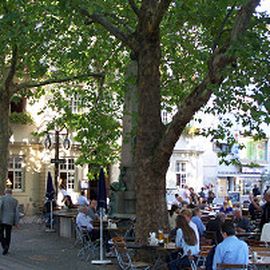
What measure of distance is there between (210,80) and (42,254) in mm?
7502

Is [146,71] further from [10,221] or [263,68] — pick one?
[10,221]

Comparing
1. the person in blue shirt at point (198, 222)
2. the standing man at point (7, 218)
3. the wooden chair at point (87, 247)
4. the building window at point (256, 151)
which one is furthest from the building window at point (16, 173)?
the person in blue shirt at point (198, 222)

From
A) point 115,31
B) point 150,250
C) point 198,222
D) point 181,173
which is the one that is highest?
point 115,31

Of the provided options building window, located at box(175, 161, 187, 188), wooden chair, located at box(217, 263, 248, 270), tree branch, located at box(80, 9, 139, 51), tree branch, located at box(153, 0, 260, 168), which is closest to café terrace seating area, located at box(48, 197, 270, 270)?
wooden chair, located at box(217, 263, 248, 270)

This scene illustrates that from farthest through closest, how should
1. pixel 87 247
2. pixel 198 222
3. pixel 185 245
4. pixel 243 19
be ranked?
pixel 87 247 → pixel 198 222 → pixel 243 19 → pixel 185 245

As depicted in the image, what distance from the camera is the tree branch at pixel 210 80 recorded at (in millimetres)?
12258

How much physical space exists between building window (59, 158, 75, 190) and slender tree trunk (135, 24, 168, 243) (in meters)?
24.1

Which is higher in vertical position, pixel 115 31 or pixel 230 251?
pixel 115 31

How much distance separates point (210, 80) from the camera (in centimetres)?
1241

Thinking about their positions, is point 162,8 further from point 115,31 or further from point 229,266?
point 229,266

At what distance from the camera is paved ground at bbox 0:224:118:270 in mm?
14887

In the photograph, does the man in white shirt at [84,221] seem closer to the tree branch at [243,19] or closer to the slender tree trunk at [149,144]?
the slender tree trunk at [149,144]

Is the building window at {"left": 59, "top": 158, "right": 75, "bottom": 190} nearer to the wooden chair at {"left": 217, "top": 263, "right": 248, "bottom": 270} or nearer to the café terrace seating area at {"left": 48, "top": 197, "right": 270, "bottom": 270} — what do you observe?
the café terrace seating area at {"left": 48, "top": 197, "right": 270, "bottom": 270}

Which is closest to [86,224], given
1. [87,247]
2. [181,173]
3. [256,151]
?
[87,247]
